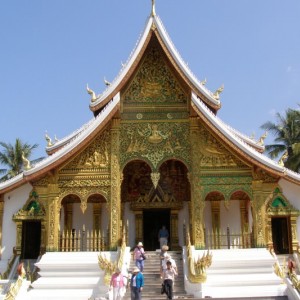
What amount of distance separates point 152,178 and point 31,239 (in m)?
4.63

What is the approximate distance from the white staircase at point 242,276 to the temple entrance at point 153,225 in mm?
3598

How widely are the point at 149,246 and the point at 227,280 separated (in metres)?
4.59

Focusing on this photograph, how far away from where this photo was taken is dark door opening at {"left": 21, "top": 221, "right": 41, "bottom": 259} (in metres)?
14.0

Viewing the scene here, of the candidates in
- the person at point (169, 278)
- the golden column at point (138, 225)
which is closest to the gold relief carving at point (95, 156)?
the golden column at point (138, 225)

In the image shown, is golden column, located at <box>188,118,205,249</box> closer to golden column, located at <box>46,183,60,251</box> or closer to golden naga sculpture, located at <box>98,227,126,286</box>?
golden naga sculpture, located at <box>98,227,126,286</box>

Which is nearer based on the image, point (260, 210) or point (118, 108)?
point (260, 210)

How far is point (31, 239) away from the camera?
46.8 feet

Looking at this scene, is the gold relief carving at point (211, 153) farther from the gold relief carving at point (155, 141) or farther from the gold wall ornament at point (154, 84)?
the gold wall ornament at point (154, 84)

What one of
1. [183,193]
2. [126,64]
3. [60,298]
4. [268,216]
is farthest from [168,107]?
[60,298]

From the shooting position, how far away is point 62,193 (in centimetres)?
1232

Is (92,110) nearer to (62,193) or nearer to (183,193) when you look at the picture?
(62,193)

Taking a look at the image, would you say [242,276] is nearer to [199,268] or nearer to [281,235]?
[199,268]

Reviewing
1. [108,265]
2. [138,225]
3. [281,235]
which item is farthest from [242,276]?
[138,225]

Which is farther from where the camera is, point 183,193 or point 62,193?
point 183,193
